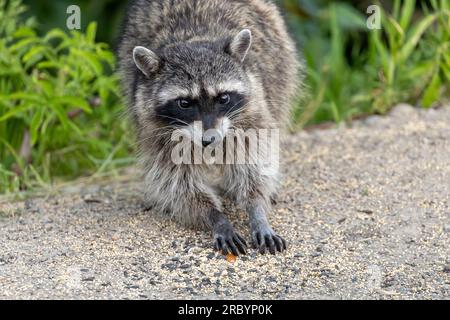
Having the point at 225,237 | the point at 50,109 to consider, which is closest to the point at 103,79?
the point at 50,109

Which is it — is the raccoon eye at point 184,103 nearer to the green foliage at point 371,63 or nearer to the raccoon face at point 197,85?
the raccoon face at point 197,85

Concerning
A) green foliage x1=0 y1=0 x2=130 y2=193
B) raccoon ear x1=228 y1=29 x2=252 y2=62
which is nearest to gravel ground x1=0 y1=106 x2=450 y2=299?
green foliage x1=0 y1=0 x2=130 y2=193

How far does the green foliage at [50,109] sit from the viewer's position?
6.08 meters

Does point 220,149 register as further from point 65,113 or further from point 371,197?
point 65,113

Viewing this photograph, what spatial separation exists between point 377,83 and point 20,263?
3952 millimetres

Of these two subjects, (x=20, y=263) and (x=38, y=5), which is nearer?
(x=20, y=263)

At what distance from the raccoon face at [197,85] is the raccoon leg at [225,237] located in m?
0.54

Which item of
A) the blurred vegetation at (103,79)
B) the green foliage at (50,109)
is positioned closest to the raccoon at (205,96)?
the green foliage at (50,109)

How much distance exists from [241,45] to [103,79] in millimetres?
1575

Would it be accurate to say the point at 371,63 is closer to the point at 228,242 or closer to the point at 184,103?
the point at 184,103

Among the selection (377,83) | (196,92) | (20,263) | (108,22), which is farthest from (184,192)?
(108,22)

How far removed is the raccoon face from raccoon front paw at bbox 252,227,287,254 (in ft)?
1.97

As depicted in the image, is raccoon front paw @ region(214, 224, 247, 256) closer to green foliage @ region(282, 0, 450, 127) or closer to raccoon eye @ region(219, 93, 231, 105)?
raccoon eye @ region(219, 93, 231, 105)

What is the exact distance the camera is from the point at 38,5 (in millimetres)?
8484
